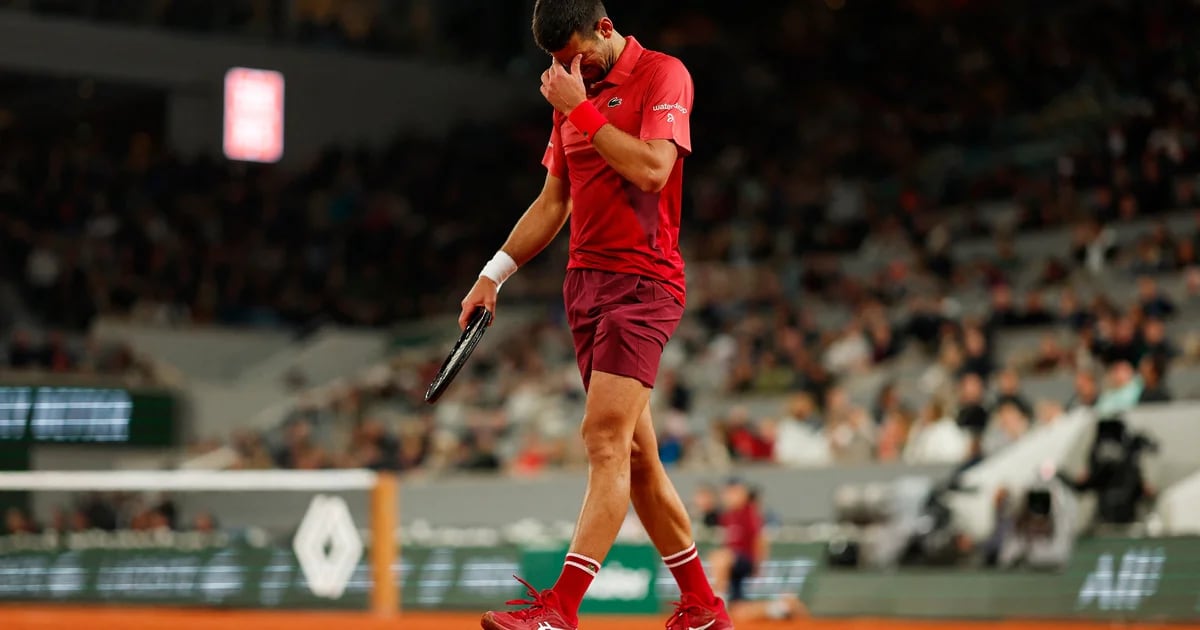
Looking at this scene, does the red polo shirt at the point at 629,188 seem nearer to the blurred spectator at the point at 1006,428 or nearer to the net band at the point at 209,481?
the net band at the point at 209,481

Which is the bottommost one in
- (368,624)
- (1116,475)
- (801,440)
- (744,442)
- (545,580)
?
(545,580)

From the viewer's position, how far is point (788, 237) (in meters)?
25.0

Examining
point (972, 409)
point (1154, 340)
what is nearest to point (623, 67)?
point (972, 409)

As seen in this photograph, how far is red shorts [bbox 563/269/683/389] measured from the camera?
5699 millimetres

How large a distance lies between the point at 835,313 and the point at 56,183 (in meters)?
14.8

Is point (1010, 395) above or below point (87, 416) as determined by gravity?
above

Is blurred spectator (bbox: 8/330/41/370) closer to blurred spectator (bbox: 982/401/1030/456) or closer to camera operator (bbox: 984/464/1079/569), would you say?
blurred spectator (bbox: 982/401/1030/456)

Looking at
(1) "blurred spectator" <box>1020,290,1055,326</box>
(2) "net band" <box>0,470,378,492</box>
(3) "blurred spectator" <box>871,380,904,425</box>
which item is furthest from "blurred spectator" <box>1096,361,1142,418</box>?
(2) "net band" <box>0,470,378,492</box>

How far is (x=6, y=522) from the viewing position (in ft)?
62.2

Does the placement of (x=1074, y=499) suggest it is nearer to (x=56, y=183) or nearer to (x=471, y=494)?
(x=471, y=494)

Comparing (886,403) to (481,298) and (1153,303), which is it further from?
(481,298)

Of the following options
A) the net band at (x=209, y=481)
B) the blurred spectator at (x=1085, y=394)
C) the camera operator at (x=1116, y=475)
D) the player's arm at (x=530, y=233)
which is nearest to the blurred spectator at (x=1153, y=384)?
the blurred spectator at (x=1085, y=394)

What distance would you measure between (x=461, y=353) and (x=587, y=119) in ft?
3.39

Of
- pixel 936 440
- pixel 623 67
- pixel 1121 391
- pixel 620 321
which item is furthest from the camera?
pixel 936 440
